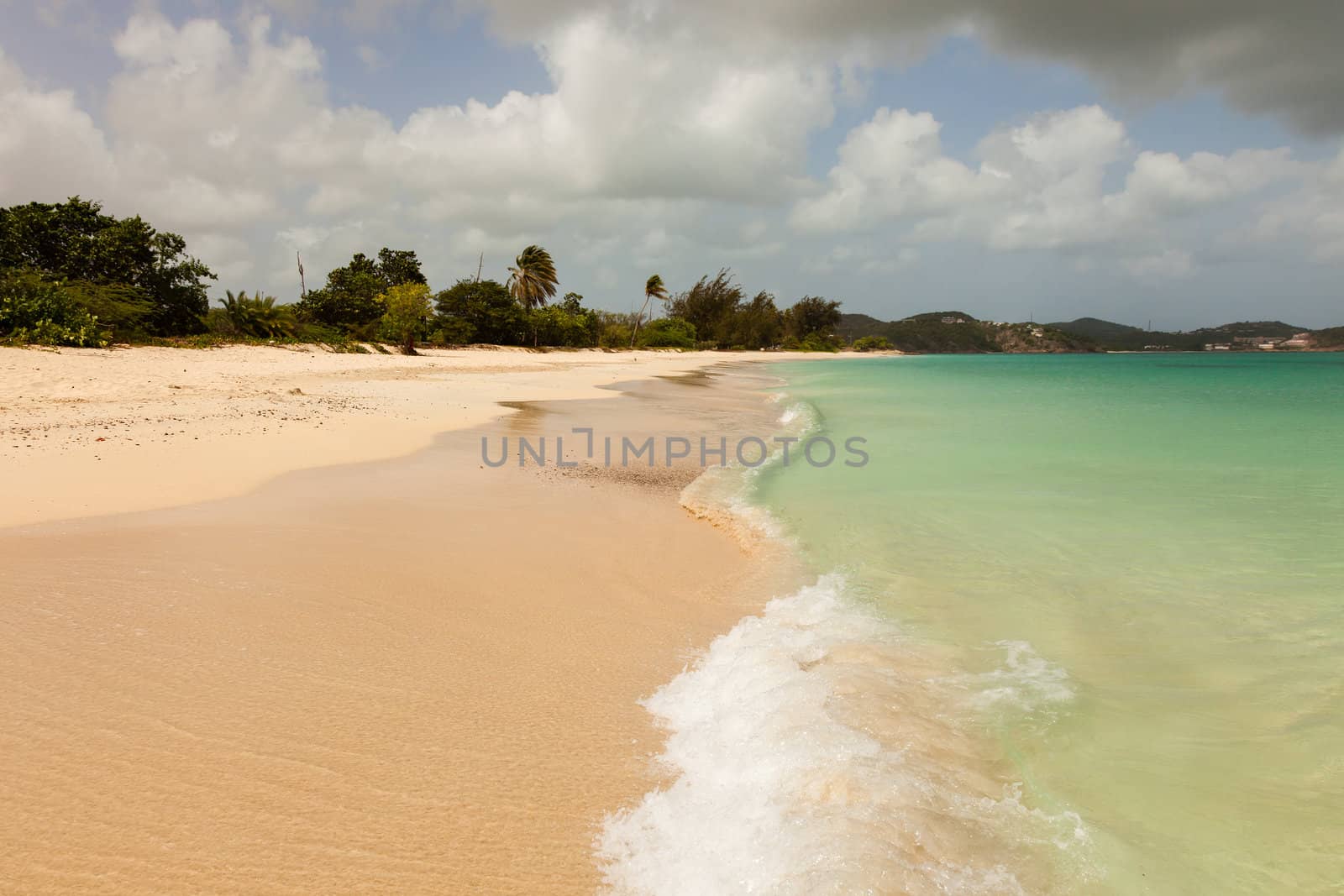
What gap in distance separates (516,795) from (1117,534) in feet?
19.9

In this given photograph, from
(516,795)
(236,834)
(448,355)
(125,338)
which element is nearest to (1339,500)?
(516,795)

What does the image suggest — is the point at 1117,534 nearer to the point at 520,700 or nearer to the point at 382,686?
the point at 520,700

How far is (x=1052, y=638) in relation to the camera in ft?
12.6

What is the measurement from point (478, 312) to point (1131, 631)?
144 ft

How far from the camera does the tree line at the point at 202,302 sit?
20234 millimetres

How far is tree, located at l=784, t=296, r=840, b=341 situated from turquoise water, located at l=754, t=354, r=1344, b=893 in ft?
277

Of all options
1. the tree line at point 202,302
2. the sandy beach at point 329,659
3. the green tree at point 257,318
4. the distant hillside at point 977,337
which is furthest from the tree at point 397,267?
the distant hillside at point 977,337

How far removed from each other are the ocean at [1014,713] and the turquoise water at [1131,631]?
0.02m

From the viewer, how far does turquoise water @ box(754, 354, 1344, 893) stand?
2.32m

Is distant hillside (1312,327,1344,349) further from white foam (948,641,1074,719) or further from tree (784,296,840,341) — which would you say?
white foam (948,641,1074,719)

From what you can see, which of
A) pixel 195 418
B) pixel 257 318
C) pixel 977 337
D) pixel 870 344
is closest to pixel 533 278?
pixel 257 318

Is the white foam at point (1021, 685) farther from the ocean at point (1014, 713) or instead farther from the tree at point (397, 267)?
the tree at point (397, 267)

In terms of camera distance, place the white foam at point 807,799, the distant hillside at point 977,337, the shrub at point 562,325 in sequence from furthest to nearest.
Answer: the distant hillside at point 977,337
the shrub at point 562,325
the white foam at point 807,799

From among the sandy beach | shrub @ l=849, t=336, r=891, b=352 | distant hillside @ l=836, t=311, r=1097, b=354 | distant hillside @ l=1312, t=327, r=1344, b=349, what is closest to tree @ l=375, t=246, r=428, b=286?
the sandy beach
